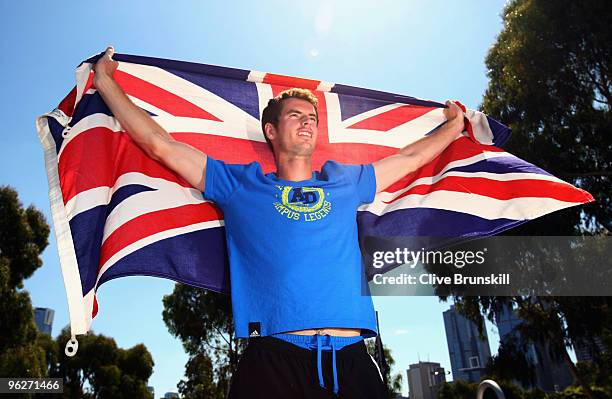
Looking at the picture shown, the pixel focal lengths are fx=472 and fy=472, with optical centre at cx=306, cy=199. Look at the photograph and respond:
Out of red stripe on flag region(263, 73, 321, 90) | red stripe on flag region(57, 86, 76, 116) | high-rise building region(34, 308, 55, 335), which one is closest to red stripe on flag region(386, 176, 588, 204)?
red stripe on flag region(263, 73, 321, 90)

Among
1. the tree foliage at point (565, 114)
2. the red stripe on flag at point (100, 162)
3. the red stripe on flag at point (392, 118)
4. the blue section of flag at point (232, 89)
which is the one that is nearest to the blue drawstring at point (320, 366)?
the red stripe on flag at point (100, 162)

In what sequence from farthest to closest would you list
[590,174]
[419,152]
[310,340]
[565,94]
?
[565,94] → [590,174] → [419,152] → [310,340]

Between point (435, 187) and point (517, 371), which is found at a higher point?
point (435, 187)

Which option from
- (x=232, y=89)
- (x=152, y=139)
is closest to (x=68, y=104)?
(x=152, y=139)

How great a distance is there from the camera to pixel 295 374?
2424mm

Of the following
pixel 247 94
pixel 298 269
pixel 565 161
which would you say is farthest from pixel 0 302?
pixel 565 161

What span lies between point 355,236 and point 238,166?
3.00ft

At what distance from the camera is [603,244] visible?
39.5ft

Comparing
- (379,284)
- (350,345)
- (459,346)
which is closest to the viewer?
(350,345)

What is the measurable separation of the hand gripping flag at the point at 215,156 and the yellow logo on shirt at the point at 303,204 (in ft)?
2.32

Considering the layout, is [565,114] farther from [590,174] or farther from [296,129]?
[296,129]

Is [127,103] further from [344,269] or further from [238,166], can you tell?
[344,269]

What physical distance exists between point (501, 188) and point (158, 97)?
2.87 meters

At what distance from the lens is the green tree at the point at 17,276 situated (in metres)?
16.3
